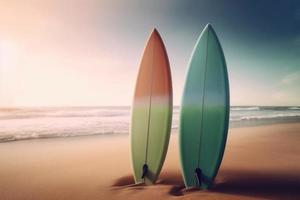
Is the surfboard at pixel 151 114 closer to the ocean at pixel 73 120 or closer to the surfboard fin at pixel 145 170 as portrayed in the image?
the surfboard fin at pixel 145 170

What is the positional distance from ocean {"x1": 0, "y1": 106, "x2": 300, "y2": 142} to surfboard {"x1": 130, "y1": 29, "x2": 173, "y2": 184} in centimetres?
230

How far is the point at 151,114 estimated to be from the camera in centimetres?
216

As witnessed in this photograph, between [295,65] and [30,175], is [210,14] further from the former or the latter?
[30,175]

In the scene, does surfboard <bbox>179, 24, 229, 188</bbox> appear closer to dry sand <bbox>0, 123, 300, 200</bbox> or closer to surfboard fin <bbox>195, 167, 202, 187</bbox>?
surfboard fin <bbox>195, 167, 202, 187</bbox>

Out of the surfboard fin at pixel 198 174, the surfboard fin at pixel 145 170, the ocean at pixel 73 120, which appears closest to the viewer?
the surfboard fin at pixel 198 174

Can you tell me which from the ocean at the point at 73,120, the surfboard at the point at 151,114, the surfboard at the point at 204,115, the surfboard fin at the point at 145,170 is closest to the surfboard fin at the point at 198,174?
the surfboard at the point at 204,115

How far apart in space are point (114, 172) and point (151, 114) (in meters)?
0.63

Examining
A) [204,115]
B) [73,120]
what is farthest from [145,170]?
[73,120]

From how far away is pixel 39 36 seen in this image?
4109 millimetres

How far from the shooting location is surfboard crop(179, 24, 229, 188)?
2.02 meters

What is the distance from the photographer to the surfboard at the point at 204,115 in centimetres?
202

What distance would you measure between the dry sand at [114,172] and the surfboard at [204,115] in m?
0.14

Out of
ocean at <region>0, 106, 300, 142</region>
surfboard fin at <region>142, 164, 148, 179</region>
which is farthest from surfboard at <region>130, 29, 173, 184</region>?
ocean at <region>0, 106, 300, 142</region>

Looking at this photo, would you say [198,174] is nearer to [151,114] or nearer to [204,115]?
[204,115]
